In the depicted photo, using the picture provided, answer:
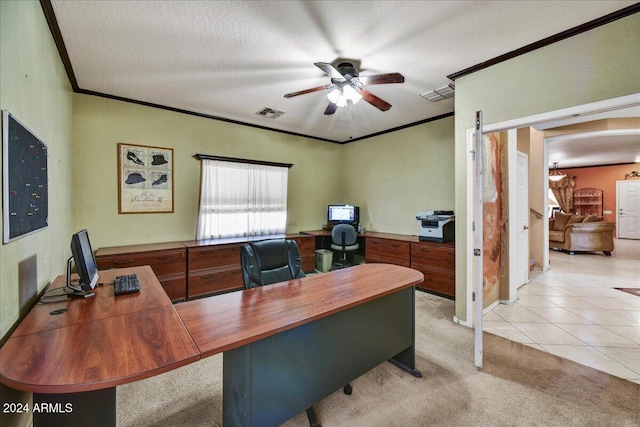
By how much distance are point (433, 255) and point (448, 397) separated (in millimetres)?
2203

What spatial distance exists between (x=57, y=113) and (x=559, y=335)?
5.24 m

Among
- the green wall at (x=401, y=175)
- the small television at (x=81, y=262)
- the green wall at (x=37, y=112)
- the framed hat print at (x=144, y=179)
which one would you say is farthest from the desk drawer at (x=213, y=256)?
the green wall at (x=401, y=175)

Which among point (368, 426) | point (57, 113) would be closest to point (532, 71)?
point (368, 426)

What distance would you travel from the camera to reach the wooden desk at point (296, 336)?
133cm

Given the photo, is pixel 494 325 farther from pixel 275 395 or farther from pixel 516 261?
pixel 275 395

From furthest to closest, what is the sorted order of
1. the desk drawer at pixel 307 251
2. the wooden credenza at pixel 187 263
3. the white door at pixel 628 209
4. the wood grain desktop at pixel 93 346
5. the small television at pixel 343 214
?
the white door at pixel 628 209 < the small television at pixel 343 214 < the desk drawer at pixel 307 251 < the wooden credenza at pixel 187 263 < the wood grain desktop at pixel 93 346

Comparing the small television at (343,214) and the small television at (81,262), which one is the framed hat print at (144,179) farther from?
the small television at (343,214)

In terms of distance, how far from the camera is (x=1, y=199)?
49.2 inches

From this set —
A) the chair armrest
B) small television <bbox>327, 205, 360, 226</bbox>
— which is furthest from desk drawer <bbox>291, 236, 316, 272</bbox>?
the chair armrest

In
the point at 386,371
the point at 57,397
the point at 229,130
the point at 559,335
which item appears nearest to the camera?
the point at 57,397

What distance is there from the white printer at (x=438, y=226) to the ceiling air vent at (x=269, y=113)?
2713mm

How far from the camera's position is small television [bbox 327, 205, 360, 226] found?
5492 mm

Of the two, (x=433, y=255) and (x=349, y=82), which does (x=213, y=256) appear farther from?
(x=433, y=255)

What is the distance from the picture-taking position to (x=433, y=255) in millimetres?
3867
